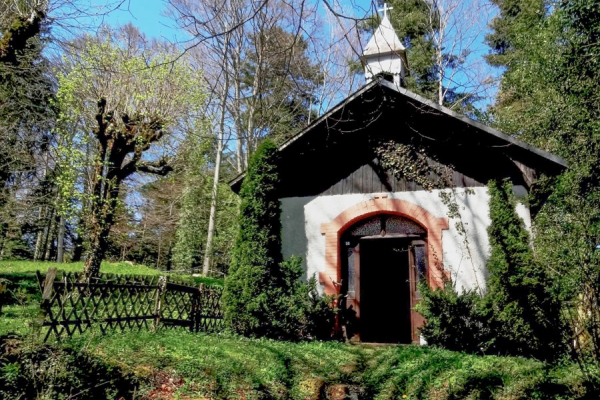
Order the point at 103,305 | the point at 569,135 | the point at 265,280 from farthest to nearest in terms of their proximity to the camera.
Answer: the point at 569,135, the point at 265,280, the point at 103,305

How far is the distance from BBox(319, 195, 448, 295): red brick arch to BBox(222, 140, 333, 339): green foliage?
864 mm

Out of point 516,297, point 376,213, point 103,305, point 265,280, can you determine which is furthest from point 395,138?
point 103,305

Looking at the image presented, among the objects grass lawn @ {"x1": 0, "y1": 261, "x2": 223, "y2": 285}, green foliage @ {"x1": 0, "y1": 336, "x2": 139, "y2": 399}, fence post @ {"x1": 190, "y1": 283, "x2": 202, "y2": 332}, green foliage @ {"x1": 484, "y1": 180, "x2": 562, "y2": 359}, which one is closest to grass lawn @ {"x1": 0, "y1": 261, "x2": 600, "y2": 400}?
green foliage @ {"x1": 0, "y1": 336, "x2": 139, "y2": 399}

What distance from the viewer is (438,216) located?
891cm

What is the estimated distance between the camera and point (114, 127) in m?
14.9

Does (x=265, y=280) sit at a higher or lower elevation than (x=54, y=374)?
higher

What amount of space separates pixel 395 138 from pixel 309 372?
18.8ft

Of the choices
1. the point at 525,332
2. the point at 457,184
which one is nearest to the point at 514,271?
the point at 525,332

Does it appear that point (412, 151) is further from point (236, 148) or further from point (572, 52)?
point (236, 148)

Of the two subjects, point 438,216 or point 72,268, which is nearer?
point 438,216

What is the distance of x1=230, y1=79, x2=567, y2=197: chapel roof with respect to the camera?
8.34 metres

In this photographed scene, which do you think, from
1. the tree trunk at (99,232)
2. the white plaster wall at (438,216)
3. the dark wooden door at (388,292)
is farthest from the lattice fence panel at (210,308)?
the tree trunk at (99,232)

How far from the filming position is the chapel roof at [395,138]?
834 centimetres

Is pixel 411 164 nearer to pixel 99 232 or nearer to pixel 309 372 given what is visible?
pixel 309 372
